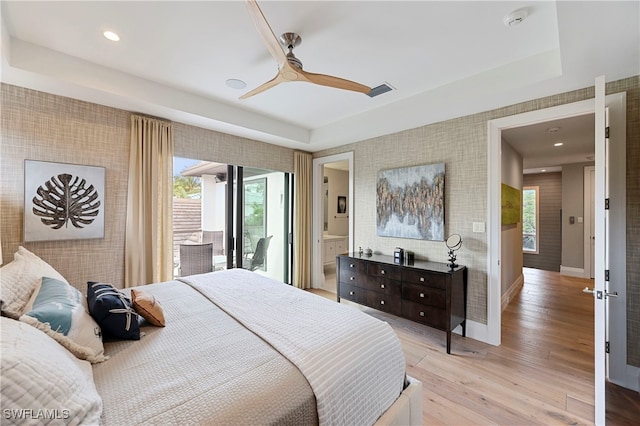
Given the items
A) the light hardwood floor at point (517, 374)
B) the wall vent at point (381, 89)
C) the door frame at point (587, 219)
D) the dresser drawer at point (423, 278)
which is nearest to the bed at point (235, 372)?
the light hardwood floor at point (517, 374)

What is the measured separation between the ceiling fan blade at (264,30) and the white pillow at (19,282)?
5.86 ft

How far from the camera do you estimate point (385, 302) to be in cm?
321

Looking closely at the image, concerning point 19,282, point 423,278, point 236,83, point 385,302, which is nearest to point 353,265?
point 385,302

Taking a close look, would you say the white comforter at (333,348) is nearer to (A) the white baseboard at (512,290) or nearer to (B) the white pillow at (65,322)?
(B) the white pillow at (65,322)

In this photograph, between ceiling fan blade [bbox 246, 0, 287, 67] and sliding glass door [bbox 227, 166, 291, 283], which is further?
sliding glass door [bbox 227, 166, 291, 283]

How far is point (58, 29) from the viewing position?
1.99 metres

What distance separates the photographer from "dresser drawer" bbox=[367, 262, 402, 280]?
3104mm

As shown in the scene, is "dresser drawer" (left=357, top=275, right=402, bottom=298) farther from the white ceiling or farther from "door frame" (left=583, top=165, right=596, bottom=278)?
"door frame" (left=583, top=165, right=596, bottom=278)

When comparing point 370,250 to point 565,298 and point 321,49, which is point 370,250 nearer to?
point 321,49

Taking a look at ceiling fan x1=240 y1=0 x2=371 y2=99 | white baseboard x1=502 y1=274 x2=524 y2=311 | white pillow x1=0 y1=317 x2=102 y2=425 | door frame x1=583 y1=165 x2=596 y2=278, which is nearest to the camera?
white pillow x1=0 y1=317 x2=102 y2=425

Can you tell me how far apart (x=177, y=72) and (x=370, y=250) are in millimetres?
3123

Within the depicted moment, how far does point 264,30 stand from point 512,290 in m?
5.21

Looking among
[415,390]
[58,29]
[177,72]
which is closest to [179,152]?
[177,72]

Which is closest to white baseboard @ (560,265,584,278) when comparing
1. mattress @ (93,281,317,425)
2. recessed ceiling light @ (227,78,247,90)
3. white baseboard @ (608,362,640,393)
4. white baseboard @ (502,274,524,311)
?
white baseboard @ (502,274,524,311)
